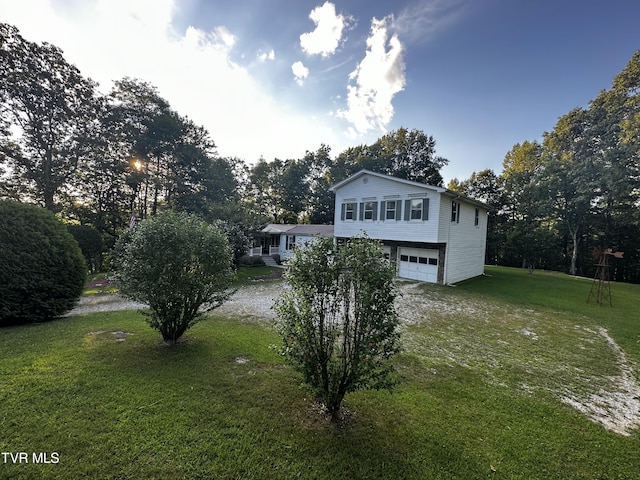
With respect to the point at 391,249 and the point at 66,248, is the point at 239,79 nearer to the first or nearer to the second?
the point at 66,248

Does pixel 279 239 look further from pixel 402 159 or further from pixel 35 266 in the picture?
pixel 402 159

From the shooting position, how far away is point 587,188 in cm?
1927

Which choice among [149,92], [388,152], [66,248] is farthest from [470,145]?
[149,92]

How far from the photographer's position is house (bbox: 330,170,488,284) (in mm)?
14297

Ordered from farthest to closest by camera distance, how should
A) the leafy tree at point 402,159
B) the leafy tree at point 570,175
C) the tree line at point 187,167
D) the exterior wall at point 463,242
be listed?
the leafy tree at point 402,159 < the leafy tree at point 570,175 < the tree line at point 187,167 < the exterior wall at point 463,242

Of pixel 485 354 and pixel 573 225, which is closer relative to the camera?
pixel 485 354

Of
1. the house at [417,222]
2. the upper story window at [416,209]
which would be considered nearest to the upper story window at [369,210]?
the house at [417,222]

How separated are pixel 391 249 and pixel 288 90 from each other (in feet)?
34.9

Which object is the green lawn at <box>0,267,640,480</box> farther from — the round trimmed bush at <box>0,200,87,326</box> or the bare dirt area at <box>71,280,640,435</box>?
the round trimmed bush at <box>0,200,87,326</box>

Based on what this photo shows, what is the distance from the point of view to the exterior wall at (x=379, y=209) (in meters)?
14.2

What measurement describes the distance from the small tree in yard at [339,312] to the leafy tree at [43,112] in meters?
23.9

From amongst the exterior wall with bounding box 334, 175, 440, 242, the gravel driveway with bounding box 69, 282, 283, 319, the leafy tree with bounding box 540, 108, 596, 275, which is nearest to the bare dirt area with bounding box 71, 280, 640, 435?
the gravel driveway with bounding box 69, 282, 283, 319

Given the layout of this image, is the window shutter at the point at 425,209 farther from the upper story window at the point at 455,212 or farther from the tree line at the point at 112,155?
the tree line at the point at 112,155

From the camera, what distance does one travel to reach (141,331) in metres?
6.63
